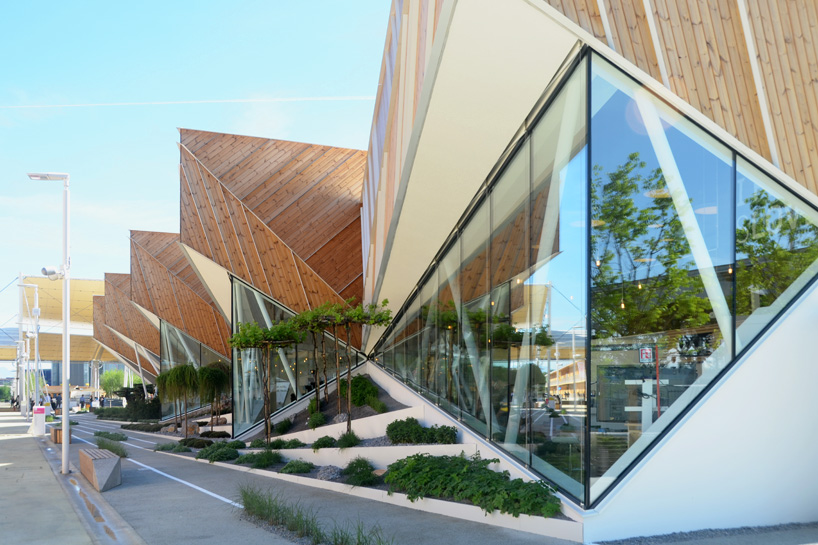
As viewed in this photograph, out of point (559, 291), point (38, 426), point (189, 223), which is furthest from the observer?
point (38, 426)

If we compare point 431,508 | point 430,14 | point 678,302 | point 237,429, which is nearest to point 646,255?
point 678,302

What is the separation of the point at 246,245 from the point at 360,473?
40.3ft

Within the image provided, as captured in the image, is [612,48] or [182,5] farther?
[182,5]

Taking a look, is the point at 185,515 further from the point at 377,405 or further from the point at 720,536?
the point at 377,405

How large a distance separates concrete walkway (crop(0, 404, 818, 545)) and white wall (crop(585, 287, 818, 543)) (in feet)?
0.87

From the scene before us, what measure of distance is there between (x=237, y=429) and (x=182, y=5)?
54.2ft

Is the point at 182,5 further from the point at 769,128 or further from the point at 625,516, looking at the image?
the point at 625,516

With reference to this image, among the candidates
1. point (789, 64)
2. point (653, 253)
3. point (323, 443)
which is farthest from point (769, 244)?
point (323, 443)

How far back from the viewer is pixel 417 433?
13.8 meters

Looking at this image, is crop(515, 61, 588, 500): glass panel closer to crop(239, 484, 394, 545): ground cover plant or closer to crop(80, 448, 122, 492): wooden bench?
crop(239, 484, 394, 545): ground cover plant

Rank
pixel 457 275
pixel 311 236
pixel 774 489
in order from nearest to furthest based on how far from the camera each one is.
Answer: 1. pixel 774 489
2. pixel 457 275
3. pixel 311 236

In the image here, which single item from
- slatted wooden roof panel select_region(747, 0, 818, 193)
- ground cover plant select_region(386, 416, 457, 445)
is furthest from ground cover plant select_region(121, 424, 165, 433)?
slatted wooden roof panel select_region(747, 0, 818, 193)

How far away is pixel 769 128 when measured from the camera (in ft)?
25.0

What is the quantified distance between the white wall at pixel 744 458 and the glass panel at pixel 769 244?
277 mm
